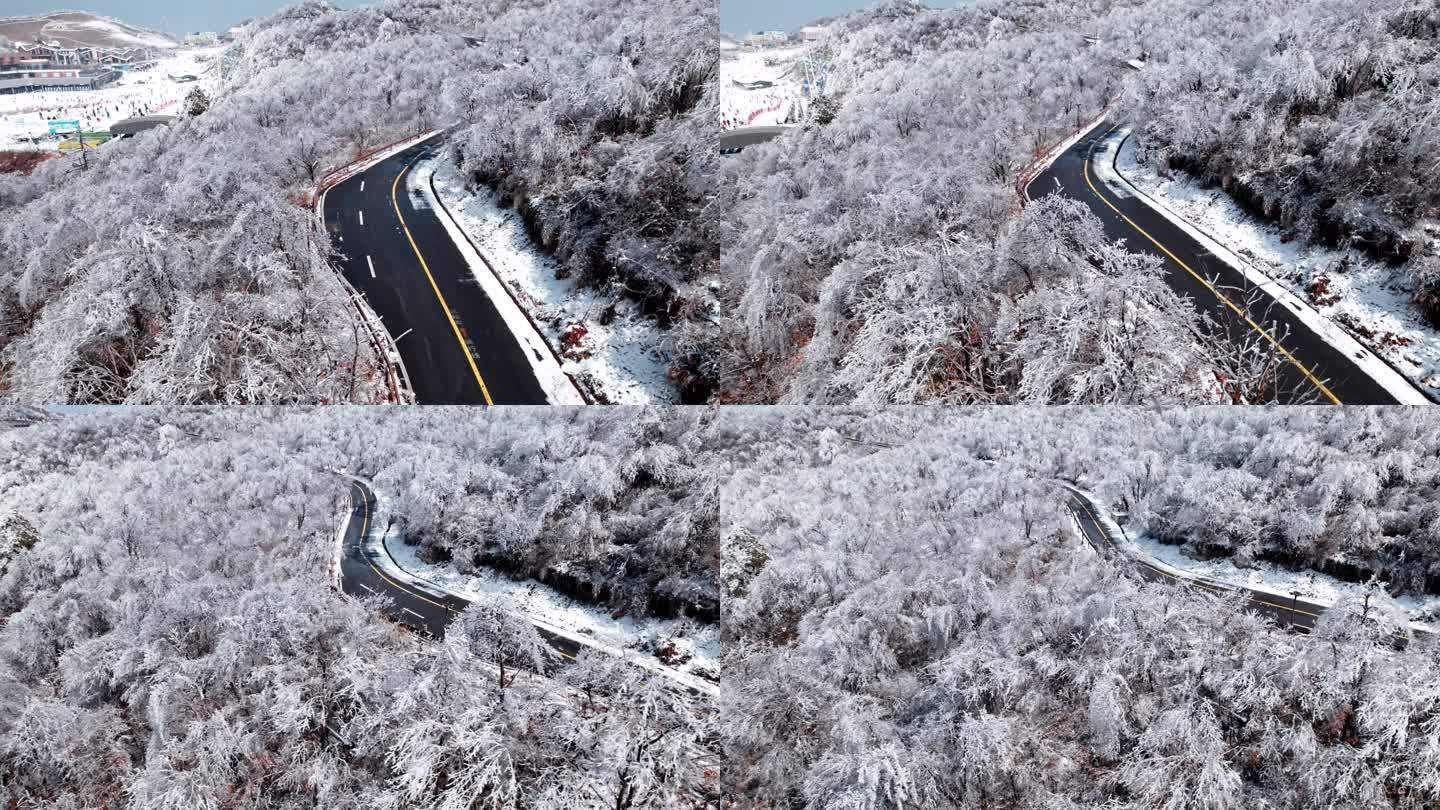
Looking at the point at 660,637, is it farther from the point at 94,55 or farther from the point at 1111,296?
the point at 94,55

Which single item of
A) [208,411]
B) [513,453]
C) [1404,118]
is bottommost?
[513,453]

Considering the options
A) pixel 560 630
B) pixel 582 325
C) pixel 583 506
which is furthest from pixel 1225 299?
pixel 560 630

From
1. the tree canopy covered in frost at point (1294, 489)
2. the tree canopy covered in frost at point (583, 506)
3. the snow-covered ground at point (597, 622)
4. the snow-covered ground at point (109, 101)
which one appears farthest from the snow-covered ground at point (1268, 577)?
the snow-covered ground at point (109, 101)

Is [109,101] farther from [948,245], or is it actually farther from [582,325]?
[948,245]

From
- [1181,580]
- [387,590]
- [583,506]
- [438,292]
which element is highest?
[438,292]

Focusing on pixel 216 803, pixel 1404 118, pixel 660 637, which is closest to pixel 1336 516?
pixel 1404 118

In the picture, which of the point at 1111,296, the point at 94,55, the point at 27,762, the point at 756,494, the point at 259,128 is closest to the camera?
the point at 1111,296
